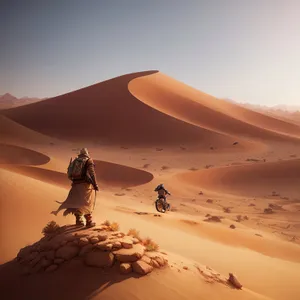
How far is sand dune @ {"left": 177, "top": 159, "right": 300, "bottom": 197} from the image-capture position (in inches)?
672

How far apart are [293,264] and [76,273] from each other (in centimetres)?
552

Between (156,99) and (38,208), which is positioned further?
(156,99)

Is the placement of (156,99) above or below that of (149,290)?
above

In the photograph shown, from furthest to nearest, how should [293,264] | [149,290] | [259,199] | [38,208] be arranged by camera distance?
[259,199], [38,208], [293,264], [149,290]

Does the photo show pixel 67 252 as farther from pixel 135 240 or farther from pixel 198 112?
pixel 198 112

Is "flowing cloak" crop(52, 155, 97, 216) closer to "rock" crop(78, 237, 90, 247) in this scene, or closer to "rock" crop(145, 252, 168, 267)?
"rock" crop(78, 237, 90, 247)

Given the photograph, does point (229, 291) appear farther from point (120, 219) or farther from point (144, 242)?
point (120, 219)

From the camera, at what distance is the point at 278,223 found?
11.3 meters

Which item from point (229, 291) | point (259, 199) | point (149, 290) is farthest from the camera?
point (259, 199)

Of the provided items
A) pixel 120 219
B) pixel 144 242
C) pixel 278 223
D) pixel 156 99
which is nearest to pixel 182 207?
pixel 278 223

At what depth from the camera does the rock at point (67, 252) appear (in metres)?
4.45

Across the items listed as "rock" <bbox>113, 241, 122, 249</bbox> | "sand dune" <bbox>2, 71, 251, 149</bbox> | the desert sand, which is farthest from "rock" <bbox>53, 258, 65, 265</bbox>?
"sand dune" <bbox>2, 71, 251, 149</bbox>

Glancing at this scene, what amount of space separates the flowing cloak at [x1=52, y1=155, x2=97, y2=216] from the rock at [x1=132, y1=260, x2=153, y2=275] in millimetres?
1328

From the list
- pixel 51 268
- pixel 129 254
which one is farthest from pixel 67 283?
pixel 129 254
